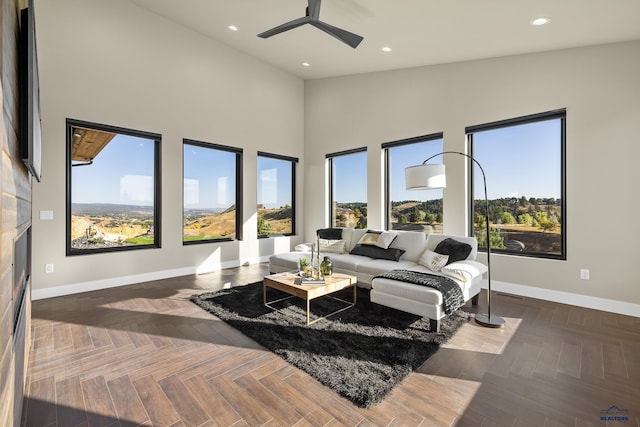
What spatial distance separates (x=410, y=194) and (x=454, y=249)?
1866mm

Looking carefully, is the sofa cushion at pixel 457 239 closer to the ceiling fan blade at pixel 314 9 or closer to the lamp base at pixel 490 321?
the lamp base at pixel 490 321

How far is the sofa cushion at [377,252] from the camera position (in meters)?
4.47

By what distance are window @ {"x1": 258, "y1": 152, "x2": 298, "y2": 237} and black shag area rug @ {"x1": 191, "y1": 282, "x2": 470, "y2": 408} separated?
284 cm

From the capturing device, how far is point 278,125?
6.88m

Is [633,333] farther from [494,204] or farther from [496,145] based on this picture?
[496,145]

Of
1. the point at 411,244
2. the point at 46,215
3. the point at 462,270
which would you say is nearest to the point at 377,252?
the point at 411,244

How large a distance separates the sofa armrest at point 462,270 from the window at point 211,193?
4119 millimetres

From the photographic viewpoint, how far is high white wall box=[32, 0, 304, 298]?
4121mm

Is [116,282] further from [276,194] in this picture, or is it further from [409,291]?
[409,291]

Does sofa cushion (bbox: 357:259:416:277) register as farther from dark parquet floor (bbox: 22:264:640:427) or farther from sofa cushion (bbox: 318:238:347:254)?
dark parquet floor (bbox: 22:264:640:427)

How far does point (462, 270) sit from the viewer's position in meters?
3.48

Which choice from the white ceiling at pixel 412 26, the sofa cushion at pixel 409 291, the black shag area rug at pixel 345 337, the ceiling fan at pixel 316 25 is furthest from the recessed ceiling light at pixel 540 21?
the black shag area rug at pixel 345 337

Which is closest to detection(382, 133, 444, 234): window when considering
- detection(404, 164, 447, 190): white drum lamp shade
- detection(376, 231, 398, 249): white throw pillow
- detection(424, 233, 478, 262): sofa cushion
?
detection(424, 233, 478, 262): sofa cushion

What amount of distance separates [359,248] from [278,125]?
3.53m
